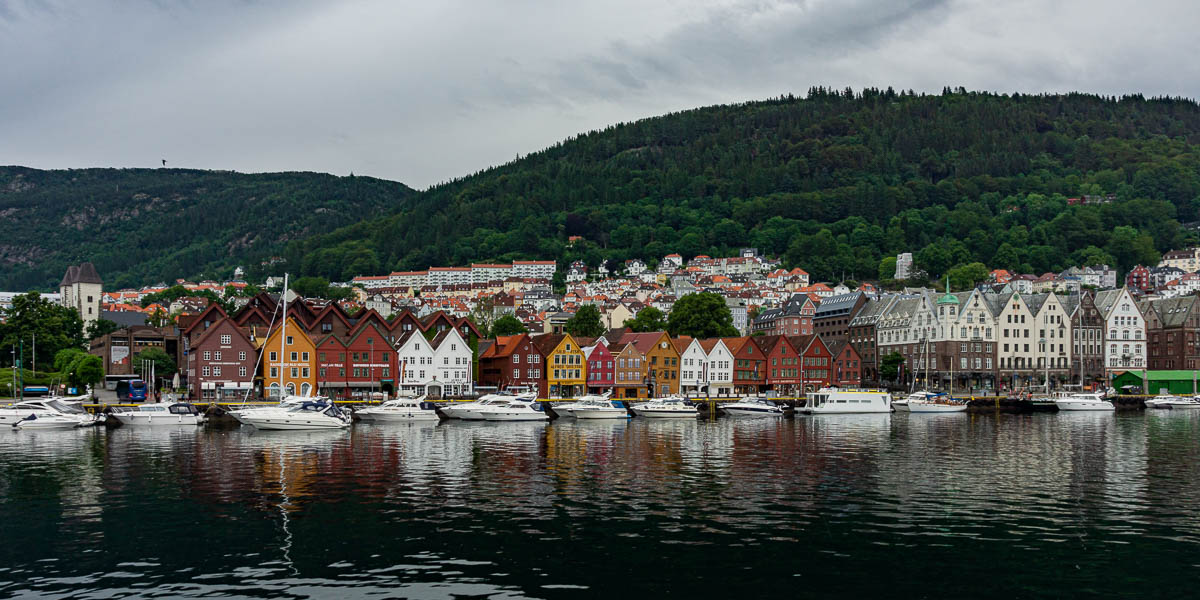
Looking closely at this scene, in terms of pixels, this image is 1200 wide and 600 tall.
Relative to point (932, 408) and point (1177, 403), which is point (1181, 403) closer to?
point (1177, 403)

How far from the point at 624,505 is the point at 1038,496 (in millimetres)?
15605

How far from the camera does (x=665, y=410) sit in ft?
294

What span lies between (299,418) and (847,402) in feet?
176

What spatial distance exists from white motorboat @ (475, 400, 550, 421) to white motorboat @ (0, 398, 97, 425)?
96.1 feet

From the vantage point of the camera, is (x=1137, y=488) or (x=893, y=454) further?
(x=893, y=454)

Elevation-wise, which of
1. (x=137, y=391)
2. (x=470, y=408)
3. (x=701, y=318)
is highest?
(x=701, y=318)

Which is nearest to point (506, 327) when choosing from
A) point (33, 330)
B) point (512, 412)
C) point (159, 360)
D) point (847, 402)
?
point (159, 360)

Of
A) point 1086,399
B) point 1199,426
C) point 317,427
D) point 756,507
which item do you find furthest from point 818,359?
point 756,507

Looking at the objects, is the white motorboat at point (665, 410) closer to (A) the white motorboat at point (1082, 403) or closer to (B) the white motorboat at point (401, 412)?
(B) the white motorboat at point (401, 412)

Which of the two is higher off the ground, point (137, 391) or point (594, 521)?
point (137, 391)

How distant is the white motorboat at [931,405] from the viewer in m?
102

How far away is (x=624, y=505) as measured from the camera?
34469 mm

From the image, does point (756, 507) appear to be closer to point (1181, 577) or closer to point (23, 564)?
point (1181, 577)

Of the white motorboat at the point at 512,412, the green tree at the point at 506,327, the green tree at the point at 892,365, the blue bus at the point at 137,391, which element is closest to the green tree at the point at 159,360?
the blue bus at the point at 137,391
